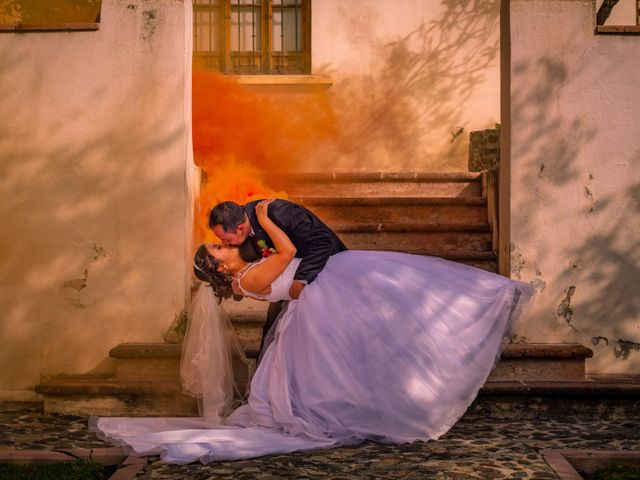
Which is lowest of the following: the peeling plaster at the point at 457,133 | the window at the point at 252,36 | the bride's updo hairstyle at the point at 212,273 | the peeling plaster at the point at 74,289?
the peeling plaster at the point at 74,289

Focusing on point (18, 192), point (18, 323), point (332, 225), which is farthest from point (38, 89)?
point (332, 225)

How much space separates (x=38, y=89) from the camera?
6.63 m

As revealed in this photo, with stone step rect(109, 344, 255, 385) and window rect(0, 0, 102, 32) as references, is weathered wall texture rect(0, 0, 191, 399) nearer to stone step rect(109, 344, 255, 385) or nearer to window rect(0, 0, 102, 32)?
stone step rect(109, 344, 255, 385)

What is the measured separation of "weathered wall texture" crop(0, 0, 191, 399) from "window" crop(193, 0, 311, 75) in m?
5.64

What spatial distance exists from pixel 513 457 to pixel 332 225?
148 inches

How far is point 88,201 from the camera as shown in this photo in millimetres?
6621

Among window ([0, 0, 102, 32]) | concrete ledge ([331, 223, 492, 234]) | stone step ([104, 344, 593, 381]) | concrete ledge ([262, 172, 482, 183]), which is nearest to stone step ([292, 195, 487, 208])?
concrete ledge ([331, 223, 492, 234])

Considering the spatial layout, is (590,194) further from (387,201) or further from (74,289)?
(74,289)

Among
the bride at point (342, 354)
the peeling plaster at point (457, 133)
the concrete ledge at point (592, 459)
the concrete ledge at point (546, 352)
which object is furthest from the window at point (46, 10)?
the concrete ledge at point (592, 459)

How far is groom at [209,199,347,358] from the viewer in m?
5.42

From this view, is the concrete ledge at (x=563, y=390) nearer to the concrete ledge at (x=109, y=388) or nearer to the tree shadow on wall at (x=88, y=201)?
the concrete ledge at (x=109, y=388)

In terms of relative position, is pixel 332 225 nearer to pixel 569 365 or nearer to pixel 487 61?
pixel 569 365

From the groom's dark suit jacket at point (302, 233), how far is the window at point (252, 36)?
6931 millimetres

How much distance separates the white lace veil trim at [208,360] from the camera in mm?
5645
